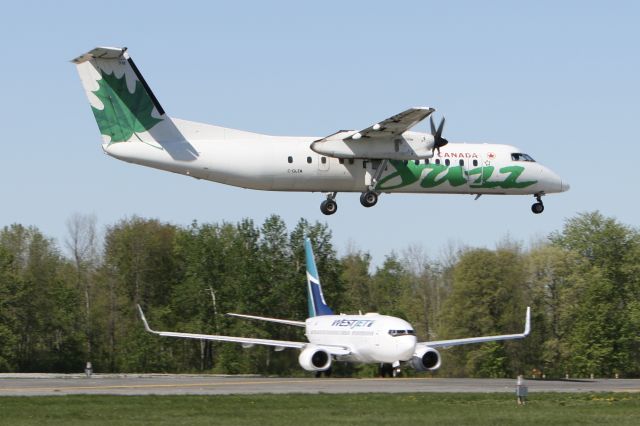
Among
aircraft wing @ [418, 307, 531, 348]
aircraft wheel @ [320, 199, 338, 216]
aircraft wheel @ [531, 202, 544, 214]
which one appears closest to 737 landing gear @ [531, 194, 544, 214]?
aircraft wheel @ [531, 202, 544, 214]

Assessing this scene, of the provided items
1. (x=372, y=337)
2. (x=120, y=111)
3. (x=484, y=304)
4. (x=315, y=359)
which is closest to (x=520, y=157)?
(x=372, y=337)

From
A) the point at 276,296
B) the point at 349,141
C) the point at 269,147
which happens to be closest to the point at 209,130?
the point at 269,147

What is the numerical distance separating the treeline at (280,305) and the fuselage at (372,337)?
20810 mm

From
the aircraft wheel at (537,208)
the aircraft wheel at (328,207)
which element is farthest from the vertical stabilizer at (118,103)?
the aircraft wheel at (537,208)

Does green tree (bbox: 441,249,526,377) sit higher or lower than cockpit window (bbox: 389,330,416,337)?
higher

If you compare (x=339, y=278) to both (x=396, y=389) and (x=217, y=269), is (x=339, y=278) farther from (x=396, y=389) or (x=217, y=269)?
(x=396, y=389)

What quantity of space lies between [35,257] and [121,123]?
202 ft

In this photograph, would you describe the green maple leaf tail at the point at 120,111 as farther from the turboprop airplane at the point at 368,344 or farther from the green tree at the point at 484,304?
the green tree at the point at 484,304

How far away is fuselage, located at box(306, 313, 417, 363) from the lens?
56500 mm

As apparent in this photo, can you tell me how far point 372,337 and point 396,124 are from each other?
13025 millimetres

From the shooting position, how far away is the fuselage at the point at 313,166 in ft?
154

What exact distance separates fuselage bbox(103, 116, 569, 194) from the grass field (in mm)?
10333

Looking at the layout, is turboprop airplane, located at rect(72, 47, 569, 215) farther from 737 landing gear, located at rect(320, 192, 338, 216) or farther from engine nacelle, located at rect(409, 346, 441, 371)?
engine nacelle, located at rect(409, 346, 441, 371)

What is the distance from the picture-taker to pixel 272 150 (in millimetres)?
48281
